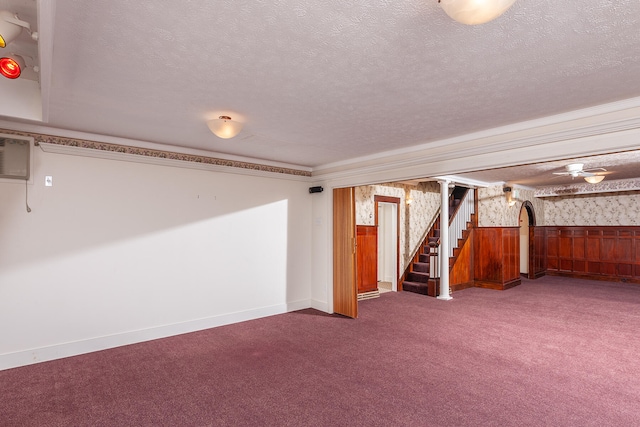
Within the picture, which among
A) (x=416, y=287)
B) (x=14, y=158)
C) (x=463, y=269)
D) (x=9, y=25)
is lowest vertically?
(x=416, y=287)

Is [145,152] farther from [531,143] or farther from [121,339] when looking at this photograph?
[531,143]

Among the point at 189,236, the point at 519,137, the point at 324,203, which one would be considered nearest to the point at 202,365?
the point at 189,236

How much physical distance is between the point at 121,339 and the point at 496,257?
7339 millimetres

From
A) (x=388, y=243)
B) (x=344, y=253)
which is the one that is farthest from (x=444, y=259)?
(x=344, y=253)

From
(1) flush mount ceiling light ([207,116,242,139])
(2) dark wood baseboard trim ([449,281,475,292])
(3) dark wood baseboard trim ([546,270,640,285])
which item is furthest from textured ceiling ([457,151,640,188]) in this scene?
(1) flush mount ceiling light ([207,116,242,139])

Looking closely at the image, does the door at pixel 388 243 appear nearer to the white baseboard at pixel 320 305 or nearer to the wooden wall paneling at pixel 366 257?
the wooden wall paneling at pixel 366 257

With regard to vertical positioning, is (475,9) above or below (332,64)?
below

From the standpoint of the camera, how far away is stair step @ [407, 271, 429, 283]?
24.0ft

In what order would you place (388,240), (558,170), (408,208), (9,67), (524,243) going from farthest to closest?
(524,243)
(408,208)
(388,240)
(558,170)
(9,67)

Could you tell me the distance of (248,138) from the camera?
407cm

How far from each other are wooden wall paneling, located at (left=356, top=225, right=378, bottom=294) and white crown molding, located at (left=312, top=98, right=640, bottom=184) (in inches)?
88.6

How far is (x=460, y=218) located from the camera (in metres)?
8.07

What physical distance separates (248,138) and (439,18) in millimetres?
2752

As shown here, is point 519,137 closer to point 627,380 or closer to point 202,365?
point 627,380
